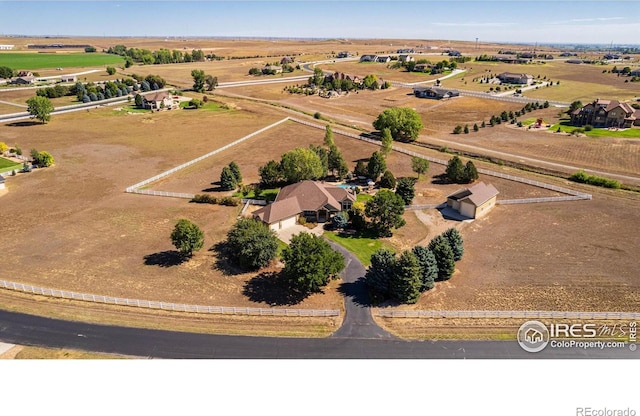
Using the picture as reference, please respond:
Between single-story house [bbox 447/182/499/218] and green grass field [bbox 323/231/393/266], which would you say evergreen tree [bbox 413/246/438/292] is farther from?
single-story house [bbox 447/182/499/218]

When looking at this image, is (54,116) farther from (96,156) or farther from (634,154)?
(634,154)

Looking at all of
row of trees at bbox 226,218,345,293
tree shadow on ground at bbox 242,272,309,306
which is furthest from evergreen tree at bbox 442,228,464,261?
tree shadow on ground at bbox 242,272,309,306

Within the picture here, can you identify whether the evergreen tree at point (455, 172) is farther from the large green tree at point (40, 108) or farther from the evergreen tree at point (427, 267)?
the large green tree at point (40, 108)

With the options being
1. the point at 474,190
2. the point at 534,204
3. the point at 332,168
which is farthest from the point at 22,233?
the point at 534,204

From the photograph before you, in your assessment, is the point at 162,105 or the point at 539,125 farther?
the point at 162,105

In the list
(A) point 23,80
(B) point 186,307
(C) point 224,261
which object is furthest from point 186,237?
(A) point 23,80

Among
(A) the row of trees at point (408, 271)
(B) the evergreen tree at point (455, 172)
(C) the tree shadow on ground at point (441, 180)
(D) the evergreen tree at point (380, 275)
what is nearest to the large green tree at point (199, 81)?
(C) the tree shadow on ground at point (441, 180)
